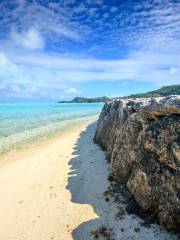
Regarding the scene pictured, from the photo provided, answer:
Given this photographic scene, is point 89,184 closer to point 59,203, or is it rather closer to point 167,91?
point 59,203

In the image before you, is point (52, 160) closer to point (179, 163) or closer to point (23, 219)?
point (23, 219)

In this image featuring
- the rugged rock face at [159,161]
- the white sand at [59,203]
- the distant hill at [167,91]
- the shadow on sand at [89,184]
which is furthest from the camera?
the distant hill at [167,91]

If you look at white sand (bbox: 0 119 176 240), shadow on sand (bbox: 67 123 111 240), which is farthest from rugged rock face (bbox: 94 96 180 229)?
shadow on sand (bbox: 67 123 111 240)

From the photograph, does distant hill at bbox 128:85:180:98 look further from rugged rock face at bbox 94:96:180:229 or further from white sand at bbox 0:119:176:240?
rugged rock face at bbox 94:96:180:229

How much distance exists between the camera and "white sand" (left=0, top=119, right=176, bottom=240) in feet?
28.2

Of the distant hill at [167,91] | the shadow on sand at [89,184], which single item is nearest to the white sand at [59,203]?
the shadow on sand at [89,184]

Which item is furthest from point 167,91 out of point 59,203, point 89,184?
point 59,203

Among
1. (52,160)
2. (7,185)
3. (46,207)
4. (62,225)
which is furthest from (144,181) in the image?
(52,160)

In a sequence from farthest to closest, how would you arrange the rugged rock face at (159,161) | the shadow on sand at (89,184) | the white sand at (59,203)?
the shadow on sand at (89,184)
the white sand at (59,203)
the rugged rock face at (159,161)

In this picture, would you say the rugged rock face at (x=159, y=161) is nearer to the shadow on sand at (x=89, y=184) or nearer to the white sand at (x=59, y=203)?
the white sand at (x=59, y=203)

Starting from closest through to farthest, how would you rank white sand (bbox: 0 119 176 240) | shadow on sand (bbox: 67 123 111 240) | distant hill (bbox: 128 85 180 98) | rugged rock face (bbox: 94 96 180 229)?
rugged rock face (bbox: 94 96 180 229) → white sand (bbox: 0 119 176 240) → shadow on sand (bbox: 67 123 111 240) → distant hill (bbox: 128 85 180 98)

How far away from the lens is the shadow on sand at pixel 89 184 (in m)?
8.80

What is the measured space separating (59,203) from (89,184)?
1932 mm

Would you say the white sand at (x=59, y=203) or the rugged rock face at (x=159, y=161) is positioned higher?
the rugged rock face at (x=159, y=161)
